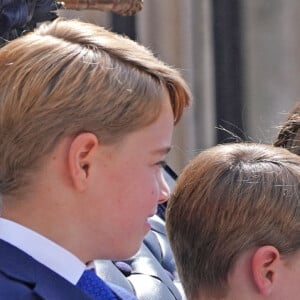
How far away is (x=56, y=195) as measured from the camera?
1.49m

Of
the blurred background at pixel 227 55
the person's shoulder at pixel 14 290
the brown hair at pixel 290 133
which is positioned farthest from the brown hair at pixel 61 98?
the blurred background at pixel 227 55

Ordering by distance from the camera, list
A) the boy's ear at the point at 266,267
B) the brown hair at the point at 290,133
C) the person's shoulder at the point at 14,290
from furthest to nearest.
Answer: the brown hair at the point at 290,133 → the boy's ear at the point at 266,267 → the person's shoulder at the point at 14,290

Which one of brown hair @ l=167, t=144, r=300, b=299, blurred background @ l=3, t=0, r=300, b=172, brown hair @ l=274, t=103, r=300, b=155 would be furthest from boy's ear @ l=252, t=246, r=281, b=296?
blurred background @ l=3, t=0, r=300, b=172

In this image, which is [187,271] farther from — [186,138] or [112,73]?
[186,138]

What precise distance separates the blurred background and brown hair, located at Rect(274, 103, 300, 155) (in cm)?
312

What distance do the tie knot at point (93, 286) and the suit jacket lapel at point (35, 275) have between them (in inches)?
1.8

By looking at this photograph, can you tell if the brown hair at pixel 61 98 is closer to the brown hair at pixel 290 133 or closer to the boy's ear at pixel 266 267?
the boy's ear at pixel 266 267

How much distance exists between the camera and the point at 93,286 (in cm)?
155

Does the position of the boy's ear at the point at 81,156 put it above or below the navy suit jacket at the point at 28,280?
above

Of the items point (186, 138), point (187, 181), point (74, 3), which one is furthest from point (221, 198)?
point (186, 138)

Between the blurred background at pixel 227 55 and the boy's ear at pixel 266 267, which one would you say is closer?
the boy's ear at pixel 266 267

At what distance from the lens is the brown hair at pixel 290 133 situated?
212cm

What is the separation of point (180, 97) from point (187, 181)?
17 centimetres

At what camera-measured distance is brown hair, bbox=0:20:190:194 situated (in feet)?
4.83
